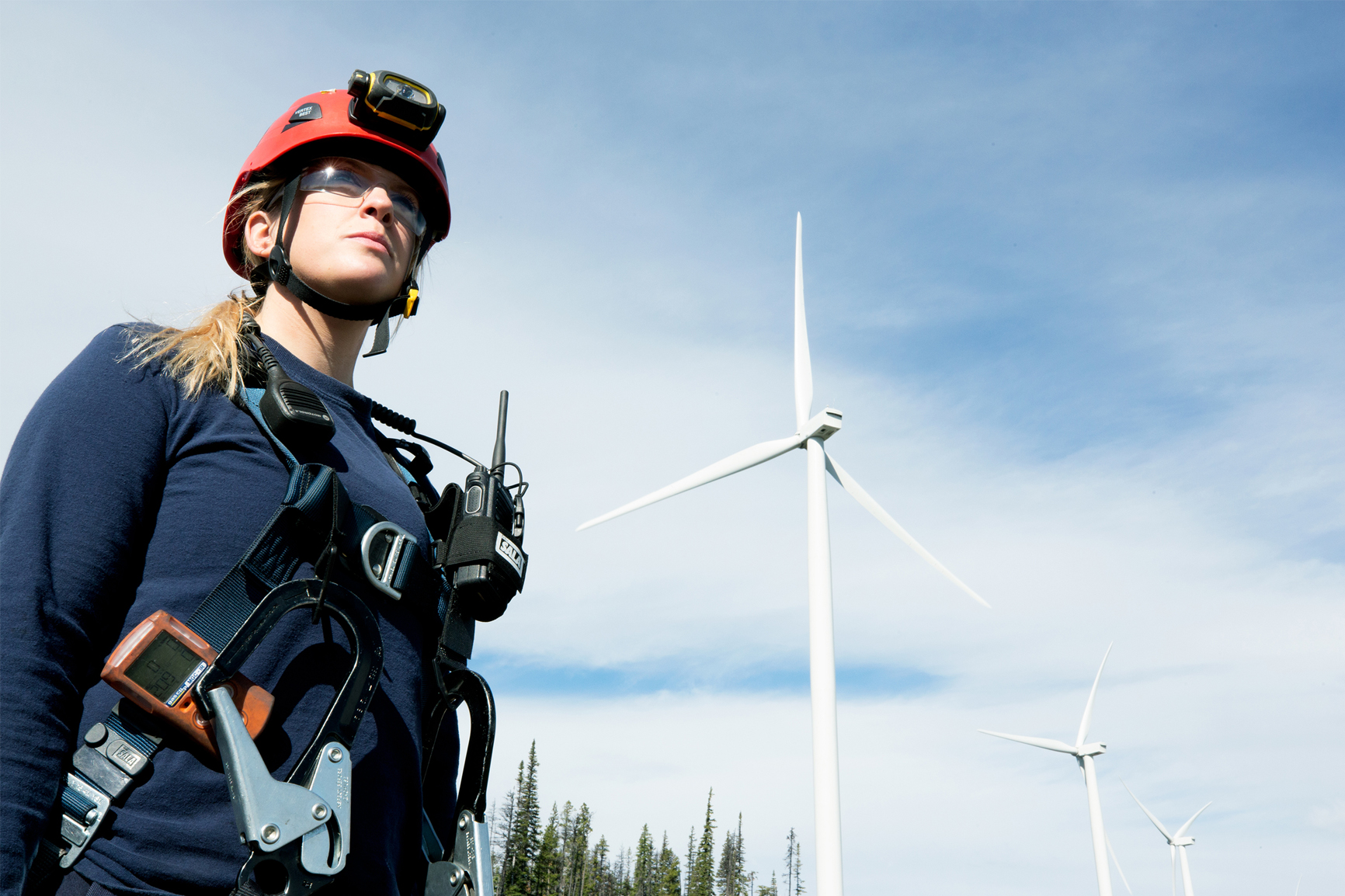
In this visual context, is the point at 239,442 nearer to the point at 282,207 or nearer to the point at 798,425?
the point at 282,207

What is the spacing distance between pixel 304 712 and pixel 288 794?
0.31 m

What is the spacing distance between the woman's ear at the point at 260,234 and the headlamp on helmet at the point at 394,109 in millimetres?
580

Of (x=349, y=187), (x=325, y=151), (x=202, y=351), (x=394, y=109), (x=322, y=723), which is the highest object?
(x=394, y=109)

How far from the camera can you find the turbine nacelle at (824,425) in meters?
22.1

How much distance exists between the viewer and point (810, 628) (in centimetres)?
1944

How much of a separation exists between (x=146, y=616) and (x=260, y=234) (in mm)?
1990

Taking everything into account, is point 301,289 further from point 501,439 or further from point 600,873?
point 600,873

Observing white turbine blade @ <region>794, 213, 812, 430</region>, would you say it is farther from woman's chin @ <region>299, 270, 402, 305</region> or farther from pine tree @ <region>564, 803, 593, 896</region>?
pine tree @ <region>564, 803, 593, 896</region>

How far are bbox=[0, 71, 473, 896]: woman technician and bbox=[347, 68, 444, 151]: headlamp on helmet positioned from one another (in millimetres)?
693

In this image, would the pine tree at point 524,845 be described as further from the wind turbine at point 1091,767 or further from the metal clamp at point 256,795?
the metal clamp at point 256,795

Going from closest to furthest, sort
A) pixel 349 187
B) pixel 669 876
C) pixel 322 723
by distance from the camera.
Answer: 1. pixel 322 723
2. pixel 349 187
3. pixel 669 876

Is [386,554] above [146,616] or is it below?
above

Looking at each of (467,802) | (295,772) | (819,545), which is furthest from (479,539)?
(819,545)

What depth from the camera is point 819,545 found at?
19.9m
